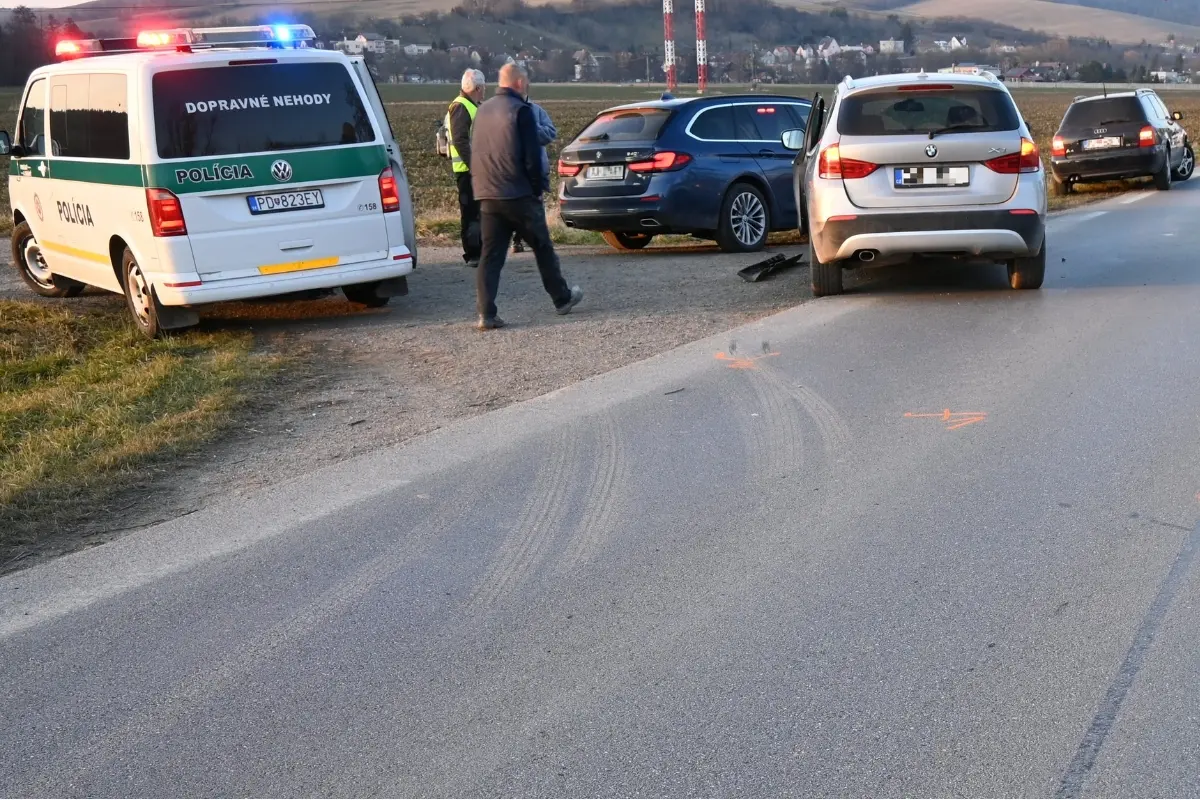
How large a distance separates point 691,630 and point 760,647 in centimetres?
26

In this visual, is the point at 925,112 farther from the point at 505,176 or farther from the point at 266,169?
the point at 266,169

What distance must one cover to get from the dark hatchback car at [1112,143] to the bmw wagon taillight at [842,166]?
12907mm

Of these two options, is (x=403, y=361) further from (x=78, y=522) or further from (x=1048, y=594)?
(x=1048, y=594)

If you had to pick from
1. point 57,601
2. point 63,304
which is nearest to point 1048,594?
point 57,601

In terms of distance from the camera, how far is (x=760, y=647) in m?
4.35

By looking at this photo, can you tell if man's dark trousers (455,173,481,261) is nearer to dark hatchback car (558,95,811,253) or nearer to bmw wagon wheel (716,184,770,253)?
dark hatchback car (558,95,811,253)

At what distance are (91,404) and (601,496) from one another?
11.9 feet

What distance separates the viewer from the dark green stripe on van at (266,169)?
9836 mm

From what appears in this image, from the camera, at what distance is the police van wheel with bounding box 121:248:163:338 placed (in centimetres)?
1031

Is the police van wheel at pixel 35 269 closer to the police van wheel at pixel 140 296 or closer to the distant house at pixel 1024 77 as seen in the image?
the police van wheel at pixel 140 296

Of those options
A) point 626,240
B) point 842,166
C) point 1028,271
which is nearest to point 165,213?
point 842,166

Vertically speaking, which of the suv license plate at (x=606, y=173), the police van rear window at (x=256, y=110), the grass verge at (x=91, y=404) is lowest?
the grass verge at (x=91, y=404)

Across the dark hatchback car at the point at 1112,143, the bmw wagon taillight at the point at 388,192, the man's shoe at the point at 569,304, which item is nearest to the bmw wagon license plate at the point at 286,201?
the bmw wagon taillight at the point at 388,192

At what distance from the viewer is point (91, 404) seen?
8094 millimetres
